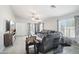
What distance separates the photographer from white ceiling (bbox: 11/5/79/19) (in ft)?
8.66

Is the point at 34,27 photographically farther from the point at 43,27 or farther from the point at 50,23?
the point at 50,23

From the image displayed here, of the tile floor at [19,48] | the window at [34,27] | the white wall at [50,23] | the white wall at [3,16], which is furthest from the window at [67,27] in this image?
the white wall at [3,16]

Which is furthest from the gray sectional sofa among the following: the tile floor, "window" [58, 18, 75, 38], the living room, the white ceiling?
the white ceiling

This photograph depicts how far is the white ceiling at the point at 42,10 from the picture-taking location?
264cm

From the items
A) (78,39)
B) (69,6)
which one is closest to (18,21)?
(69,6)

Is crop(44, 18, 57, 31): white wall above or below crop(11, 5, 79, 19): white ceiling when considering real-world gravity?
below

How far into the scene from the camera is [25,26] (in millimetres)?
2695

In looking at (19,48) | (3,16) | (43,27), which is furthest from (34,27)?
(3,16)

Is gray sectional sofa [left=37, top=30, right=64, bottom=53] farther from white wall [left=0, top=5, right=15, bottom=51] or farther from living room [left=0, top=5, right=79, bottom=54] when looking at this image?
Result: white wall [left=0, top=5, right=15, bottom=51]

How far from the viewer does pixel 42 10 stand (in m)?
2.67

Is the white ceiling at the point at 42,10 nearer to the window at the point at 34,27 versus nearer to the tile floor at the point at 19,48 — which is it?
the window at the point at 34,27

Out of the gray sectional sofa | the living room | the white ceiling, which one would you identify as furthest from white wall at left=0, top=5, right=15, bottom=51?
the gray sectional sofa

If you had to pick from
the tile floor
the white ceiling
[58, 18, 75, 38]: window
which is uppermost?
the white ceiling
